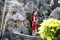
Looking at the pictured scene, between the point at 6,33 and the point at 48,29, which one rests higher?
the point at 48,29

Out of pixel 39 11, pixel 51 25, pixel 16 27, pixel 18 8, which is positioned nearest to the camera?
pixel 51 25

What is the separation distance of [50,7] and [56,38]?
8.23 metres

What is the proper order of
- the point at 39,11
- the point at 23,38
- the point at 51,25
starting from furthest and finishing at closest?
the point at 39,11 → the point at 23,38 → the point at 51,25

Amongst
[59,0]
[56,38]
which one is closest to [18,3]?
[59,0]

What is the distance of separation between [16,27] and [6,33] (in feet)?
2.62

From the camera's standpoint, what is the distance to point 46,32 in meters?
8.73

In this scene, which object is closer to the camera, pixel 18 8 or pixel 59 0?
pixel 18 8

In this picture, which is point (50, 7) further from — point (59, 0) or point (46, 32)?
point (46, 32)

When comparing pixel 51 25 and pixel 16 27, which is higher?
pixel 51 25

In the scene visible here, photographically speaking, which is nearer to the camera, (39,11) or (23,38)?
(23,38)

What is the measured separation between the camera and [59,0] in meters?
17.4

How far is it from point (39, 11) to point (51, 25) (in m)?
7.93

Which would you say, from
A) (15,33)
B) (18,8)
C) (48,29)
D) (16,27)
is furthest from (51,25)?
(18,8)

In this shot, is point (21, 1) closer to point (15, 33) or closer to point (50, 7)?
point (50, 7)
